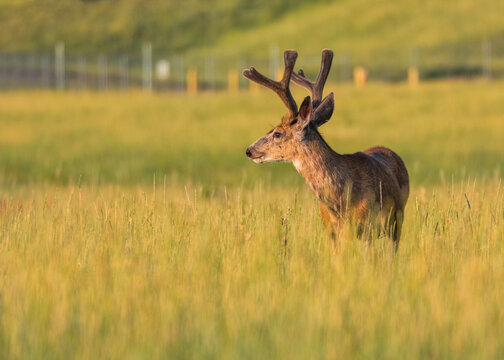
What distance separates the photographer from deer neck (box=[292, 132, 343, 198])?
7625mm

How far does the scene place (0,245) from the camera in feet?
24.6

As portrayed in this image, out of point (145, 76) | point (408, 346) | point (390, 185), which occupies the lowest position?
point (408, 346)

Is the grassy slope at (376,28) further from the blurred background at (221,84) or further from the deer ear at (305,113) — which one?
the deer ear at (305,113)

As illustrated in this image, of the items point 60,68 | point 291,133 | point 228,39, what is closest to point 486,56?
point 228,39

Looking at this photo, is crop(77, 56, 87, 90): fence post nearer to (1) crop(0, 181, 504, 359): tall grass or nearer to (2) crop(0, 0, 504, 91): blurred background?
(2) crop(0, 0, 504, 91): blurred background

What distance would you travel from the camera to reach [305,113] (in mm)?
7652

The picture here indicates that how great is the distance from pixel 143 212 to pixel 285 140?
1480 millimetres

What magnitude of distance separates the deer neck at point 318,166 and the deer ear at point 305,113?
15 cm

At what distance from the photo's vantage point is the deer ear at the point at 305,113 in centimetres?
757

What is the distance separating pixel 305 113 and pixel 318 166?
17.5 inches

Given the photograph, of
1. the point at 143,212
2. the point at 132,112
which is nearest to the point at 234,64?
the point at 132,112

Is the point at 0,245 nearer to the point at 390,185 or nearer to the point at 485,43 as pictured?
the point at 390,185

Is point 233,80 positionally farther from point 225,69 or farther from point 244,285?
point 244,285

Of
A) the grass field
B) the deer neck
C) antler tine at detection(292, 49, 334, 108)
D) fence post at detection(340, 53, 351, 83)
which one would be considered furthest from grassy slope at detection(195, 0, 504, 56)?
the deer neck
